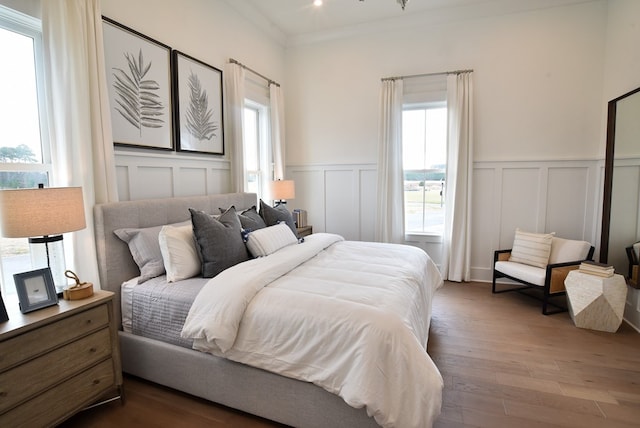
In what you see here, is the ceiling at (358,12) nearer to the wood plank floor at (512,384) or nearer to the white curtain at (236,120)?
the white curtain at (236,120)

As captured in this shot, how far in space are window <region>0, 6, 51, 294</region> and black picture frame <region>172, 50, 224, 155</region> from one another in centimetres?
106

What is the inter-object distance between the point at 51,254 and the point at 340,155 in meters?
3.61

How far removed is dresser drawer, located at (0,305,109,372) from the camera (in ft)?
4.71

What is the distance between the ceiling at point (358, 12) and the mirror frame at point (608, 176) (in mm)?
1388

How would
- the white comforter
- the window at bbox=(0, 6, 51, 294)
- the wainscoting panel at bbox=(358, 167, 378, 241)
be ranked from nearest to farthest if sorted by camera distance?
the white comforter
the window at bbox=(0, 6, 51, 294)
the wainscoting panel at bbox=(358, 167, 378, 241)

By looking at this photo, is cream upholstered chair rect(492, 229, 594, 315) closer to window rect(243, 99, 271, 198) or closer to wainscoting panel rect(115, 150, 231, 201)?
window rect(243, 99, 271, 198)

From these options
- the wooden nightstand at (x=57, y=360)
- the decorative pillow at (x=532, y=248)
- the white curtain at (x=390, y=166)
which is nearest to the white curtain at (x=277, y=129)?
the white curtain at (x=390, y=166)

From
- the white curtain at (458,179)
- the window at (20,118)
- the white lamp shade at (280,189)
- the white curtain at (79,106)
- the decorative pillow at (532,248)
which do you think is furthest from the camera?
the white lamp shade at (280,189)

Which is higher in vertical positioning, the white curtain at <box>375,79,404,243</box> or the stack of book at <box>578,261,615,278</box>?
the white curtain at <box>375,79,404,243</box>

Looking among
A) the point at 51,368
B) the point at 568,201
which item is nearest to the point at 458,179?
the point at 568,201

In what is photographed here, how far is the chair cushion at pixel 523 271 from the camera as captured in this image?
335 cm

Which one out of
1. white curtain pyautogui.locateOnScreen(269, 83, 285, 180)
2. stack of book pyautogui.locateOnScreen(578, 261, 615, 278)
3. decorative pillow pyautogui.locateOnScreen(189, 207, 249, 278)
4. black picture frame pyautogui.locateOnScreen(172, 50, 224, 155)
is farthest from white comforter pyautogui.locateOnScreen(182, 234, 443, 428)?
white curtain pyautogui.locateOnScreen(269, 83, 285, 180)

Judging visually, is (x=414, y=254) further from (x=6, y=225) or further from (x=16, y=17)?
(x=16, y=17)

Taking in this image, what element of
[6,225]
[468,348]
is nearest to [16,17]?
[6,225]
